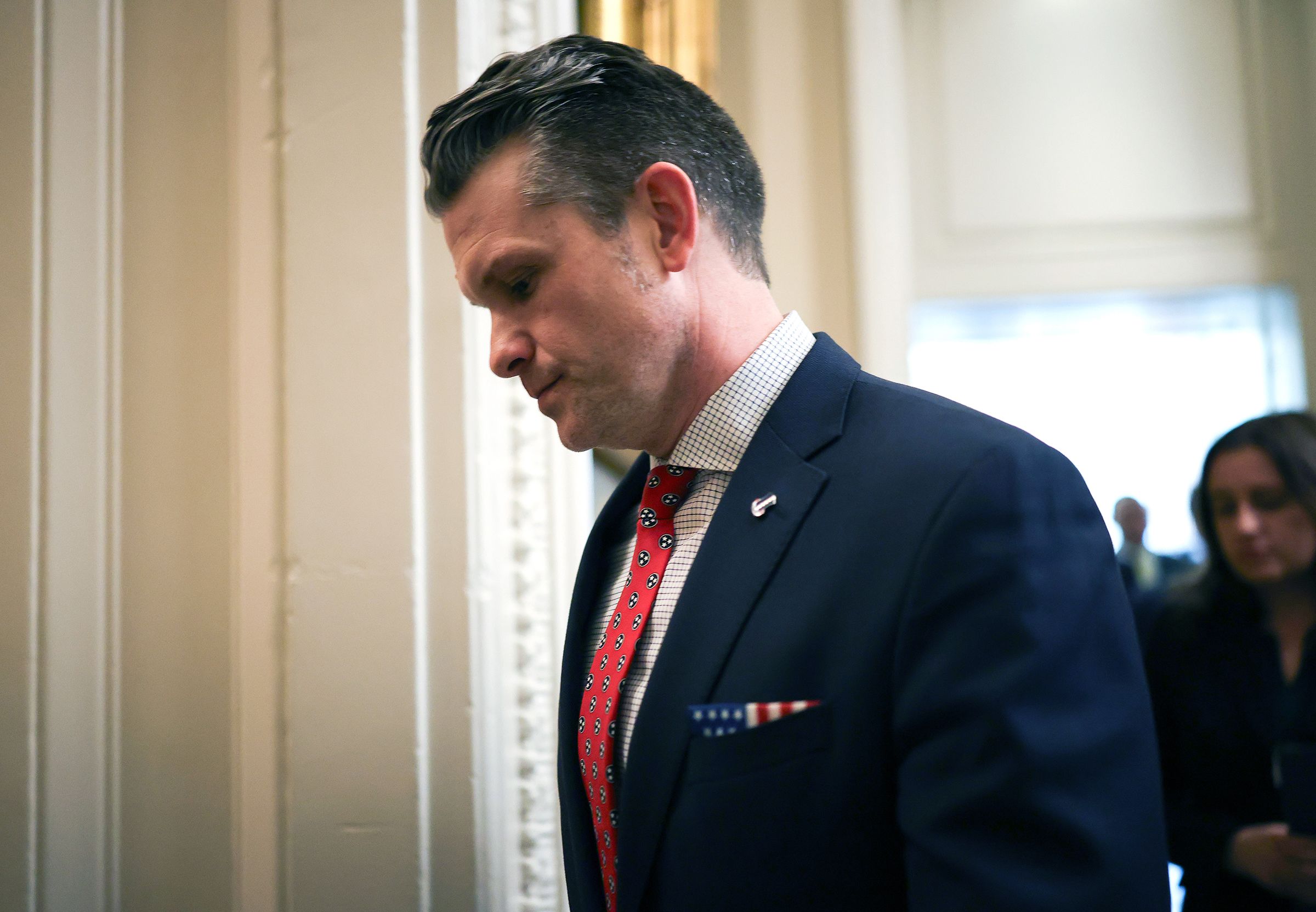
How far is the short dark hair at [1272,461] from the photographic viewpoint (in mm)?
1562

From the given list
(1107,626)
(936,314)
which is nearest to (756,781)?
(1107,626)

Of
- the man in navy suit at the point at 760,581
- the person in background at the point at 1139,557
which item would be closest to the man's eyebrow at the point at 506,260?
the man in navy suit at the point at 760,581

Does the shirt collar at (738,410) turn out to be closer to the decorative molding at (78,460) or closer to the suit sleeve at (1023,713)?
the suit sleeve at (1023,713)

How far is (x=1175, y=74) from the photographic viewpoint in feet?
8.52

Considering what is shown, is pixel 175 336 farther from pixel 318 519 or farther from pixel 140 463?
pixel 318 519

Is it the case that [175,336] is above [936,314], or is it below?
below

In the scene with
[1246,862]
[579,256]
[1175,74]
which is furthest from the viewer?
[1175,74]

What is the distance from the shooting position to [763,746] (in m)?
0.70

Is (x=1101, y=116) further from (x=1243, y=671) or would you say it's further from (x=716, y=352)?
(x=716, y=352)

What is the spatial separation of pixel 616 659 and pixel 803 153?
172 cm

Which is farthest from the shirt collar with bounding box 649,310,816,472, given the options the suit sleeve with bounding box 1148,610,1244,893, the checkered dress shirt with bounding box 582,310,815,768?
the suit sleeve with bounding box 1148,610,1244,893

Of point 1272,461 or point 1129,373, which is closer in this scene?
point 1272,461

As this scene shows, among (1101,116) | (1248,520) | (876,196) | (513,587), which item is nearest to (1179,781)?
(1248,520)

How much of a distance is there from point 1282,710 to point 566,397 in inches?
51.7
